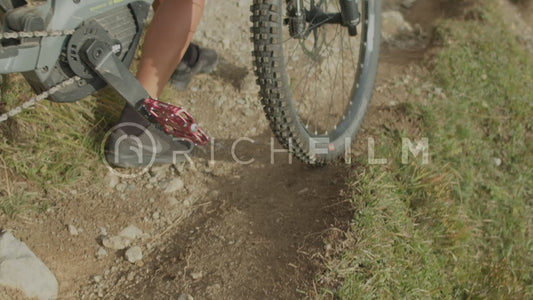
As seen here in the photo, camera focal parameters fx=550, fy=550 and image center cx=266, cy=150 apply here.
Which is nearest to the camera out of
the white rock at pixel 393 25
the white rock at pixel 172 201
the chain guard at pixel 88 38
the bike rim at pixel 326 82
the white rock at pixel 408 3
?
the chain guard at pixel 88 38

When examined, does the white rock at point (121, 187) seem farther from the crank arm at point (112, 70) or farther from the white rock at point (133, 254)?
the crank arm at point (112, 70)

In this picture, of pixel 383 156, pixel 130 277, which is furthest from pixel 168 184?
pixel 383 156

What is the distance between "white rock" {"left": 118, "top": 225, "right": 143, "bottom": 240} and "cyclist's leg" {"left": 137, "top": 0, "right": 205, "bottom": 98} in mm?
589

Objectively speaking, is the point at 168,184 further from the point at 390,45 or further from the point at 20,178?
the point at 390,45

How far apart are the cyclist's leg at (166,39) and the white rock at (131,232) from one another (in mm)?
589

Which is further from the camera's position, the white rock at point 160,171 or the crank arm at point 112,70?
the white rock at point 160,171

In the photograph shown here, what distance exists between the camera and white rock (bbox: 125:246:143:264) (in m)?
2.27

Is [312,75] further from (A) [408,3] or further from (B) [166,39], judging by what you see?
(A) [408,3]

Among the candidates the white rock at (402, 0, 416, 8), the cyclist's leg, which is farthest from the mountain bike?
the white rock at (402, 0, 416, 8)

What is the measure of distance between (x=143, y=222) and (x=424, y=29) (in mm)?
2649

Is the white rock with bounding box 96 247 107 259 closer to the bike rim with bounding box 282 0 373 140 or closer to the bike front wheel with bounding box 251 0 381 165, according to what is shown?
the bike front wheel with bounding box 251 0 381 165

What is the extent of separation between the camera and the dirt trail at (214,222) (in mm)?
2149

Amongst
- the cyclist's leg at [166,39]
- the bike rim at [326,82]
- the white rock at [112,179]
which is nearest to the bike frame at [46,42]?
the cyclist's leg at [166,39]

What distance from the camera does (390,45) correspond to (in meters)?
3.86
